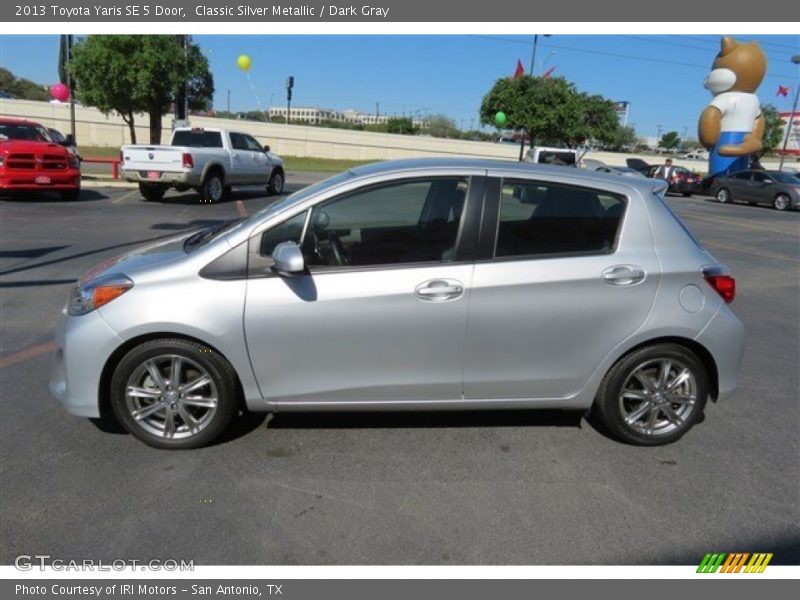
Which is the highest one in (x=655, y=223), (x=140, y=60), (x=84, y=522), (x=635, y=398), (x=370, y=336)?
(x=140, y=60)

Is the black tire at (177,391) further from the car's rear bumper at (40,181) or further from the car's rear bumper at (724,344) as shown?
the car's rear bumper at (40,181)

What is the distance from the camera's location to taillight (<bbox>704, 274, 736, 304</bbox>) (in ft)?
12.7

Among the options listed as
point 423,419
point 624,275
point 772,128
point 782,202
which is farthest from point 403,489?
point 772,128

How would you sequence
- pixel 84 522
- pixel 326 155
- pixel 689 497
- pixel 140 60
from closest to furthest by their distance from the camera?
pixel 84 522, pixel 689 497, pixel 140 60, pixel 326 155

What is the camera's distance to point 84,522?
3.13 m

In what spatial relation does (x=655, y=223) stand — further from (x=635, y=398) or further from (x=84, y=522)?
(x=84, y=522)

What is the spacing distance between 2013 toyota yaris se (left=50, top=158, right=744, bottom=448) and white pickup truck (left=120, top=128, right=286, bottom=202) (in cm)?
1338

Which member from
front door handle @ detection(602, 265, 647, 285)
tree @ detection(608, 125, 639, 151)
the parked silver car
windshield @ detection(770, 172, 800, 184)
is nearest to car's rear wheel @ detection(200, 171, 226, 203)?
front door handle @ detection(602, 265, 647, 285)

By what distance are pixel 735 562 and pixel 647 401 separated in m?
1.13

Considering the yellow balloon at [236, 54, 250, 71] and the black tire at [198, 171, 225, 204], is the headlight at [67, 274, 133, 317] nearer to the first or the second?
the black tire at [198, 171, 225, 204]

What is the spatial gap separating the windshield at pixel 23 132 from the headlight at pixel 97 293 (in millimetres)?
14716

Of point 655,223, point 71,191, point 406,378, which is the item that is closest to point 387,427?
point 406,378

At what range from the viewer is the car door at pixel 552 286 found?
12.0 ft

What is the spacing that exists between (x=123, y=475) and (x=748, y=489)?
346cm
